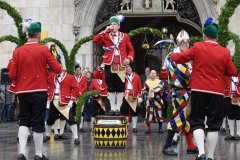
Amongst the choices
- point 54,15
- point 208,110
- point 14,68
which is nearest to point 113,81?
point 14,68

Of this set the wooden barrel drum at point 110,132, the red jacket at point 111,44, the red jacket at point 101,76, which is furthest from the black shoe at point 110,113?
the red jacket at point 101,76

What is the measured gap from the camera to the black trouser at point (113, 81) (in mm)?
11289

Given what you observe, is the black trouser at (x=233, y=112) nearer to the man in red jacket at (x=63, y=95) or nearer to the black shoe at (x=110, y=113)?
the black shoe at (x=110, y=113)

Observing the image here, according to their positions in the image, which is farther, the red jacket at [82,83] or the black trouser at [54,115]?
the red jacket at [82,83]

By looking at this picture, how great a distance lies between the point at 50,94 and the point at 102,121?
2.06 m

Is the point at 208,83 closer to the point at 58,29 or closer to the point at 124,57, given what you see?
the point at 124,57

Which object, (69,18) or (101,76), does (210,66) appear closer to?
(101,76)

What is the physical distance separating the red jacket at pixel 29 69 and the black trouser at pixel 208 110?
2.31 m

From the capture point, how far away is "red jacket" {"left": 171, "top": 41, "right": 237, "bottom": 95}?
8.42 m

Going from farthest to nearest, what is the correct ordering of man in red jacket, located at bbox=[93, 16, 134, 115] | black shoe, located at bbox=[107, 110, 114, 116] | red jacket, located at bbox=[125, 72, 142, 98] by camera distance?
red jacket, located at bbox=[125, 72, 142, 98] < black shoe, located at bbox=[107, 110, 114, 116] < man in red jacket, located at bbox=[93, 16, 134, 115]

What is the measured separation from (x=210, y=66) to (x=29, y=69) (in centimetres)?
277

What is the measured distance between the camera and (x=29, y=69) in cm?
895

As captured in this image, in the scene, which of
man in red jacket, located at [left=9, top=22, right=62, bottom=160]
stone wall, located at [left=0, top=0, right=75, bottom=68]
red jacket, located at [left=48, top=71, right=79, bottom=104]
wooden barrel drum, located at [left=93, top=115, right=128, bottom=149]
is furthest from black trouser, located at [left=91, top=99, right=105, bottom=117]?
man in red jacket, located at [left=9, top=22, right=62, bottom=160]

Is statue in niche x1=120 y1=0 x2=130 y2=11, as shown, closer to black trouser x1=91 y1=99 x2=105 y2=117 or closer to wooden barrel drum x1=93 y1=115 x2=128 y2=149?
black trouser x1=91 y1=99 x2=105 y2=117
